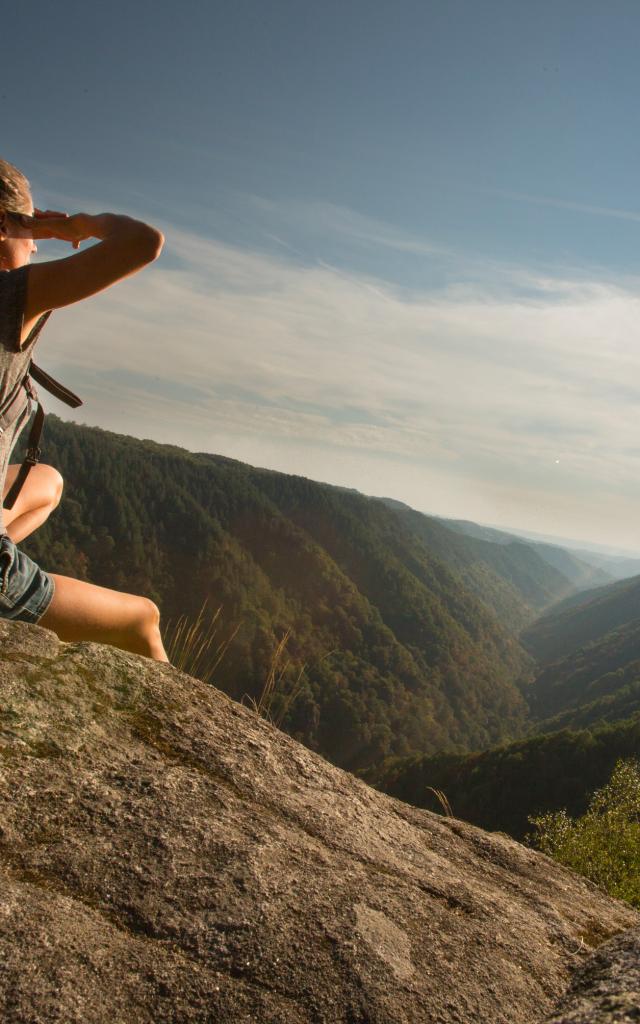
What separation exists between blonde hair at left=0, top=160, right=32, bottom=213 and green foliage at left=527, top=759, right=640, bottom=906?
9.58 m

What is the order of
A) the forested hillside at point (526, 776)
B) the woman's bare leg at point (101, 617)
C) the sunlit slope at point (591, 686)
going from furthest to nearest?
the sunlit slope at point (591, 686) < the forested hillside at point (526, 776) < the woman's bare leg at point (101, 617)

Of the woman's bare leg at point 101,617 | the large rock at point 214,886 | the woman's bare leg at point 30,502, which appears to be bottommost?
the large rock at point 214,886

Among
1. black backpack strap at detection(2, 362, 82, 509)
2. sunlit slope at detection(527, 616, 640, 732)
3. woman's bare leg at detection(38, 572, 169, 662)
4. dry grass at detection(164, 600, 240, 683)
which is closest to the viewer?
black backpack strap at detection(2, 362, 82, 509)

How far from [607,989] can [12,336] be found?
2.75 metres

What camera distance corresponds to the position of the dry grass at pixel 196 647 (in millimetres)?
4262

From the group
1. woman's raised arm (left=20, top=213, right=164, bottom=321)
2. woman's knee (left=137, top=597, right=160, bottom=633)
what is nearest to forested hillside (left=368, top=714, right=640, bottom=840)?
woman's knee (left=137, top=597, right=160, bottom=633)

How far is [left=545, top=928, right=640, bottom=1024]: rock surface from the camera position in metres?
1.71

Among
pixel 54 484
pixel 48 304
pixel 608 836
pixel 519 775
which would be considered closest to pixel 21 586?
pixel 54 484

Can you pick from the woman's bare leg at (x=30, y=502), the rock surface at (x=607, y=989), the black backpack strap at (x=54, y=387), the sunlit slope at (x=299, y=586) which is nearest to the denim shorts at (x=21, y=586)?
the woman's bare leg at (x=30, y=502)

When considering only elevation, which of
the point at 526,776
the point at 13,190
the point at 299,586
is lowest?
the point at 526,776

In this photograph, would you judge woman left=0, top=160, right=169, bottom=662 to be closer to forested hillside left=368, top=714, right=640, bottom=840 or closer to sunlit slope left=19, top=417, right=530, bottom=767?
forested hillside left=368, top=714, right=640, bottom=840

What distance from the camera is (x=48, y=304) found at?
7.35 ft

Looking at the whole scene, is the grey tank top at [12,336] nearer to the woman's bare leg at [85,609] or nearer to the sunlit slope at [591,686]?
the woman's bare leg at [85,609]

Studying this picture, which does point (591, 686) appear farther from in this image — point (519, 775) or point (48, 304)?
point (48, 304)
